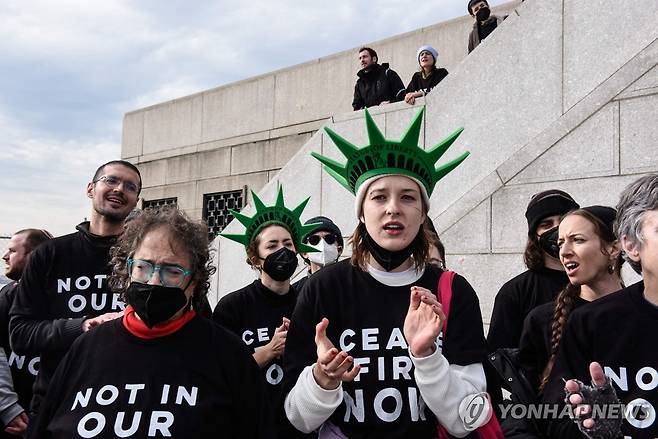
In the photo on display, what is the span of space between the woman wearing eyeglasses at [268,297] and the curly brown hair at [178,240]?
0.85 m

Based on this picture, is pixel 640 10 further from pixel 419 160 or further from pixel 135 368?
pixel 135 368

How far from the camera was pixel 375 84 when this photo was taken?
27.3 feet

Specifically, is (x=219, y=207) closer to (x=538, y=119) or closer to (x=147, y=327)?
(x=538, y=119)

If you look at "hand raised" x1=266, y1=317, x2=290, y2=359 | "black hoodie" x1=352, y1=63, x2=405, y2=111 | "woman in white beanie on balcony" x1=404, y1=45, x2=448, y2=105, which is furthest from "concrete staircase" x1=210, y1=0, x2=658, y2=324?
"hand raised" x1=266, y1=317, x2=290, y2=359

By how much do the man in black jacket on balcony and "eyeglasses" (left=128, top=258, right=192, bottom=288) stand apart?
20.3 ft

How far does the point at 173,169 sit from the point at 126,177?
9.92 meters

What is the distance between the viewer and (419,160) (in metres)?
2.42

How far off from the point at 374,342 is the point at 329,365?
269 mm

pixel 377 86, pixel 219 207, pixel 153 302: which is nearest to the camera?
pixel 153 302

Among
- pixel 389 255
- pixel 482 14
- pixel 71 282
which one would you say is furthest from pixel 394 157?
pixel 482 14

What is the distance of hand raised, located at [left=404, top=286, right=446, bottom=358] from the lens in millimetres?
2053

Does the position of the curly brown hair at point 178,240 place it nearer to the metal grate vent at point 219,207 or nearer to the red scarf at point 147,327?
the red scarf at point 147,327

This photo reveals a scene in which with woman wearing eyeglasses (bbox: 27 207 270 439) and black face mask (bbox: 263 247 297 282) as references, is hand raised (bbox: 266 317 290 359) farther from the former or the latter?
woman wearing eyeglasses (bbox: 27 207 270 439)

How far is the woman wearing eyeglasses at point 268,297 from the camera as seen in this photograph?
3.28m
